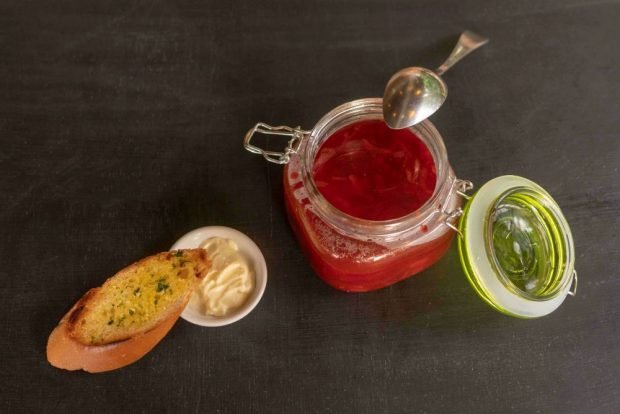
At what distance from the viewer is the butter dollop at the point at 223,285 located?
103 cm

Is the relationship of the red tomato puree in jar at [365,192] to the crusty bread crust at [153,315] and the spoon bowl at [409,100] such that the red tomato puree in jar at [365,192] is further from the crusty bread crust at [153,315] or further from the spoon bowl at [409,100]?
the crusty bread crust at [153,315]

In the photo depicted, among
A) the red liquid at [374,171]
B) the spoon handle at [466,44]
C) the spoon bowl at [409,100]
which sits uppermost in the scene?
the spoon bowl at [409,100]

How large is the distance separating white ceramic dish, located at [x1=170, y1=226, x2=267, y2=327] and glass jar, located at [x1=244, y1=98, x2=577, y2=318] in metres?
0.10

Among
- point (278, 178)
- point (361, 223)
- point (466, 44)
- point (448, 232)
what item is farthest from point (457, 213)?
point (466, 44)

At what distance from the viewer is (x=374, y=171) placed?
0.99 m

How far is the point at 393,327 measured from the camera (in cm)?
110

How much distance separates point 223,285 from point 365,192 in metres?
0.31

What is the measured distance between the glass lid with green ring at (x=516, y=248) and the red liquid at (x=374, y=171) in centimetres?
10

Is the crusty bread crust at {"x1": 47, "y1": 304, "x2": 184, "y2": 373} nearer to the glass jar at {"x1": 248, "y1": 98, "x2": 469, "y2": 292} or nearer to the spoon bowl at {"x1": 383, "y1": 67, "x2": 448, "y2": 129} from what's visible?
the glass jar at {"x1": 248, "y1": 98, "x2": 469, "y2": 292}

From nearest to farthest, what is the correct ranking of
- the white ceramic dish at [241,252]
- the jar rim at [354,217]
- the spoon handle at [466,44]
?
the jar rim at [354,217]
the white ceramic dish at [241,252]
the spoon handle at [466,44]

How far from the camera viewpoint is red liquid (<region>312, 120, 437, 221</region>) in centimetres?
96

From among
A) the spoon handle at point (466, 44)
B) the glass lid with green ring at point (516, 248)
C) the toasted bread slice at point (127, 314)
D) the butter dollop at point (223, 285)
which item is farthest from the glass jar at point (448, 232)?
the spoon handle at point (466, 44)

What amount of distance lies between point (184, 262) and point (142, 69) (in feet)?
1.71

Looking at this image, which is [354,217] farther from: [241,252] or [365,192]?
[241,252]
